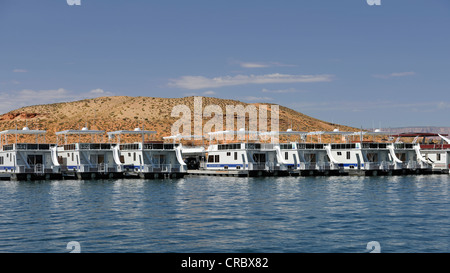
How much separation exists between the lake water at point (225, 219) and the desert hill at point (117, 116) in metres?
95.5

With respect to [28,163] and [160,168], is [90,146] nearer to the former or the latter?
[28,163]

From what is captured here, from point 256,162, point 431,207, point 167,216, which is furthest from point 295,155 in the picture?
point 167,216

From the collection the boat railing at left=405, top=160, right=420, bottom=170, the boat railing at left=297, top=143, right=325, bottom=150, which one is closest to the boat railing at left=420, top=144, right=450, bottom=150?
the boat railing at left=405, top=160, right=420, bottom=170

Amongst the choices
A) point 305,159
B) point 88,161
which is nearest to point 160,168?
point 88,161

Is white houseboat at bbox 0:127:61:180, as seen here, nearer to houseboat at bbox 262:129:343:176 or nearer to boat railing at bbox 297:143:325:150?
houseboat at bbox 262:129:343:176

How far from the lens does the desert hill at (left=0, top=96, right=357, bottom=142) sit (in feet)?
483

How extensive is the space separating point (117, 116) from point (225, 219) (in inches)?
5218

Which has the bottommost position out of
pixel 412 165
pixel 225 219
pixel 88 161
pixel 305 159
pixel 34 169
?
pixel 225 219

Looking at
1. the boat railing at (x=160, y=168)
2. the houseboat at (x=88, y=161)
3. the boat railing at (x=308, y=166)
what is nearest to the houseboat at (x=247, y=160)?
the boat railing at (x=308, y=166)

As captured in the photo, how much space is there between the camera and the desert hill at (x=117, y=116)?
147 meters

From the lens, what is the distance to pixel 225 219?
28.8 m

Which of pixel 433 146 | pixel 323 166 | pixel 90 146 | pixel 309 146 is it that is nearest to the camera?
pixel 90 146

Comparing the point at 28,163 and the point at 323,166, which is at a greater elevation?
the point at 28,163

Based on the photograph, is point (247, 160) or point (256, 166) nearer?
point (256, 166)
